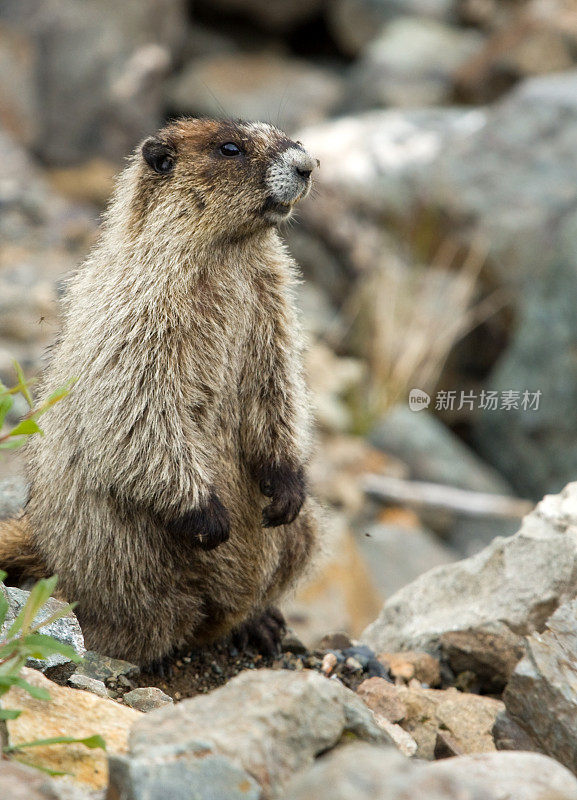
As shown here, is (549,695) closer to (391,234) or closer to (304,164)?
(304,164)

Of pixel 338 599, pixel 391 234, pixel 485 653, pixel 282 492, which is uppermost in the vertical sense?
pixel 391 234

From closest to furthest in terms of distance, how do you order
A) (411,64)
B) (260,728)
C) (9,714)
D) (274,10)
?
(260,728) → (9,714) → (411,64) → (274,10)

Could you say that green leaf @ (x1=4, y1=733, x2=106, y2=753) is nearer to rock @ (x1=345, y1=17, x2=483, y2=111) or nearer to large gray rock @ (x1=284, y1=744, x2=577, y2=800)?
large gray rock @ (x1=284, y1=744, x2=577, y2=800)

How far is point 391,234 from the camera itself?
39.9 ft

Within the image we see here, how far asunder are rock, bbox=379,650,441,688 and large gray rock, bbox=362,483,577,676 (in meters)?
0.14

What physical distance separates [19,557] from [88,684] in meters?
1.07

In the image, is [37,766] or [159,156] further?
[159,156]

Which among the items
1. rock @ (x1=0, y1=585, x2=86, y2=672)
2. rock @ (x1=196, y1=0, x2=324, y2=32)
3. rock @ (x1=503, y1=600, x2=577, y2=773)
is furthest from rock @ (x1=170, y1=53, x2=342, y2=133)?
rock @ (x1=503, y1=600, x2=577, y2=773)

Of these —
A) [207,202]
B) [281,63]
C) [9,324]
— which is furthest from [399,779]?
[281,63]

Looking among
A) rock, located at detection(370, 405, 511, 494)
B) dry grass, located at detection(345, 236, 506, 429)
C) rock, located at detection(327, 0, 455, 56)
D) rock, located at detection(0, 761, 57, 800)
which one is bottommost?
rock, located at detection(0, 761, 57, 800)

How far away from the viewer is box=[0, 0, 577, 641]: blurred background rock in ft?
32.4

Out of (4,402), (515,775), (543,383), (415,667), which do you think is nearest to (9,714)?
(4,402)

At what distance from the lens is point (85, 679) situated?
3391 millimetres

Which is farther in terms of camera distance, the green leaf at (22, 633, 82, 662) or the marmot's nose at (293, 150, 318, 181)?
the marmot's nose at (293, 150, 318, 181)
